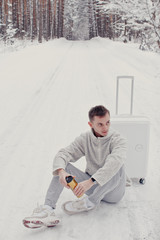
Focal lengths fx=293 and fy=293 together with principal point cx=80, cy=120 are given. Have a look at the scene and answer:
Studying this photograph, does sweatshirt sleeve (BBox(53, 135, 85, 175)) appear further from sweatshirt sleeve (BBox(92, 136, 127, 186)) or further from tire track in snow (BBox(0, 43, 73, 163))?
tire track in snow (BBox(0, 43, 73, 163))

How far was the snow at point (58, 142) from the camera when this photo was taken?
8.50ft

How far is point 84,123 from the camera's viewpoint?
5.51m

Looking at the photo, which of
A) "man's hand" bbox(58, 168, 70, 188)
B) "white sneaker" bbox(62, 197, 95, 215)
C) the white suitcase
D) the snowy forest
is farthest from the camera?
the snowy forest

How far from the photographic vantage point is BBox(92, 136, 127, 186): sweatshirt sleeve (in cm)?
244

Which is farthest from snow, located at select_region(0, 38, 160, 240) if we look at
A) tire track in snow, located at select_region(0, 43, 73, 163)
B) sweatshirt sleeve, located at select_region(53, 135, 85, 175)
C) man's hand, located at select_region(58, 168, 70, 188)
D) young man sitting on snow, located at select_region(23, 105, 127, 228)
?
sweatshirt sleeve, located at select_region(53, 135, 85, 175)

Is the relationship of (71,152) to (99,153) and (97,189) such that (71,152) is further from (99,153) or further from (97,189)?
(97,189)

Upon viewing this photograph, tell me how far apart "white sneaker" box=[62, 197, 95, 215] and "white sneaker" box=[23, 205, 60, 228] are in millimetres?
225

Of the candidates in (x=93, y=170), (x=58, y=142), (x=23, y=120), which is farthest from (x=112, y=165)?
(x=23, y=120)

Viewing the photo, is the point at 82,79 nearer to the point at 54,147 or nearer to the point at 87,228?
the point at 54,147

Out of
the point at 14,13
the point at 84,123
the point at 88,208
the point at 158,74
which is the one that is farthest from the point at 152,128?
the point at 14,13

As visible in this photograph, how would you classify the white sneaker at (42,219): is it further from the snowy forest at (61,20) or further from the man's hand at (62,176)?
the snowy forest at (61,20)

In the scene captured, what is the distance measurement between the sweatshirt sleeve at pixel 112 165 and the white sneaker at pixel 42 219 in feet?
1.70

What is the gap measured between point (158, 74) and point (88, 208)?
789cm

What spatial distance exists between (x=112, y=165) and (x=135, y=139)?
2.47ft
